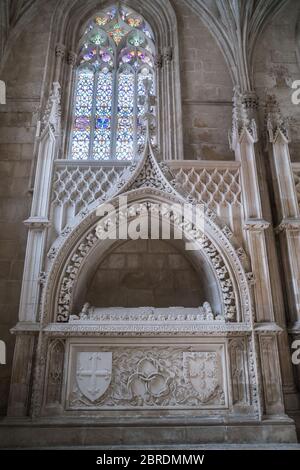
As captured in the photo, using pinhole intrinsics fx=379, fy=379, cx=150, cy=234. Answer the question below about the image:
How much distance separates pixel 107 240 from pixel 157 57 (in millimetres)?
4760

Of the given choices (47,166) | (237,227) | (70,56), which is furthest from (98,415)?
(70,56)

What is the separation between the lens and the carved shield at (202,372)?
16.2ft

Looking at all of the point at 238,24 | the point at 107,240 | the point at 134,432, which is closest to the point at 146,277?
the point at 107,240

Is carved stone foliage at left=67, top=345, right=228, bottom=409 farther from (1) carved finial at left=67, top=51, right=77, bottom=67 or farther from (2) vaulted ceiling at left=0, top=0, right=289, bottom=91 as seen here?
(1) carved finial at left=67, top=51, right=77, bottom=67

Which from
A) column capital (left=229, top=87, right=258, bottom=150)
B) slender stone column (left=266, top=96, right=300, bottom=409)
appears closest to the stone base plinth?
slender stone column (left=266, top=96, right=300, bottom=409)

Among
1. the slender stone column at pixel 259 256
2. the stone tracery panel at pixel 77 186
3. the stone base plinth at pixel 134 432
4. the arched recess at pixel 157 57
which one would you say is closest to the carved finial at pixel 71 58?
the arched recess at pixel 157 57

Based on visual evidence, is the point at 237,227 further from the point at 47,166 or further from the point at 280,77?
the point at 280,77

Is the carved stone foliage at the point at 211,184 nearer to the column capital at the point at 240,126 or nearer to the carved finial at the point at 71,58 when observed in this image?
the column capital at the point at 240,126

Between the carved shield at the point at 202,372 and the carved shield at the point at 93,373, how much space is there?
1035mm

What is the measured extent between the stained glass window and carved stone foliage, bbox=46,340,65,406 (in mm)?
3889

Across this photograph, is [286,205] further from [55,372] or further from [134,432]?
[55,372]

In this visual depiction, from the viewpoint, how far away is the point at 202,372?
5020 millimetres

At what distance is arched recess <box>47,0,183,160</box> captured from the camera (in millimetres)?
7512

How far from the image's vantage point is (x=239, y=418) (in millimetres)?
4766
